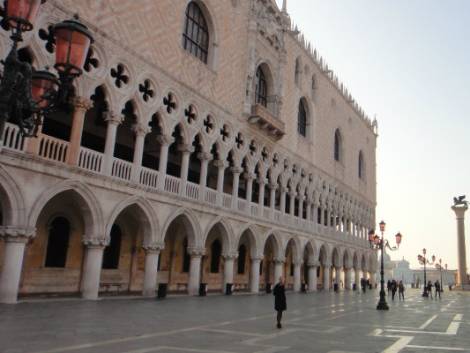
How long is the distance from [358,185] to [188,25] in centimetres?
2620

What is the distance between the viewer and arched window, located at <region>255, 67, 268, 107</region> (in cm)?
2588

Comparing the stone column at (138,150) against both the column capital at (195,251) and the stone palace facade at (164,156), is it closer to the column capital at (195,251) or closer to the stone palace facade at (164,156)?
the stone palace facade at (164,156)

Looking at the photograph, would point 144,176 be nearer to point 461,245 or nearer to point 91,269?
point 91,269

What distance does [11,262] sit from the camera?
1164cm

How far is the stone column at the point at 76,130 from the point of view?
13.5m

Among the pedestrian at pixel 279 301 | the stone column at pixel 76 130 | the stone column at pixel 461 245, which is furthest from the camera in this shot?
the stone column at pixel 461 245

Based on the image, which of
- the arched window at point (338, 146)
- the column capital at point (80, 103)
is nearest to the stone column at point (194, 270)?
the column capital at point (80, 103)

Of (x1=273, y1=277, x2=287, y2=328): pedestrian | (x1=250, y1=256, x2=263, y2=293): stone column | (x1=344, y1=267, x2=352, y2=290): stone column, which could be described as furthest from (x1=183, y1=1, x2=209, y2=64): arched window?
(x1=344, y1=267, x2=352, y2=290): stone column

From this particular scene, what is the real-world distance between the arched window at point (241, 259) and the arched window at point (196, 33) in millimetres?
11627

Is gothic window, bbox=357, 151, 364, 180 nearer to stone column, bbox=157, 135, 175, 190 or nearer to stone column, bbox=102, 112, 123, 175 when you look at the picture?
stone column, bbox=157, 135, 175, 190

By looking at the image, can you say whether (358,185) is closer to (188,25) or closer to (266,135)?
(266,135)

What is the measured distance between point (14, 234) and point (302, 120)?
2306cm

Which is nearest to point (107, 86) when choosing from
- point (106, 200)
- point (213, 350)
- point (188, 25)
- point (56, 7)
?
point (56, 7)

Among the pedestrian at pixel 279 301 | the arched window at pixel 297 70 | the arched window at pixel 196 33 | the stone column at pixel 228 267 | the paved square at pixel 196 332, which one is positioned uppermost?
the arched window at pixel 297 70
